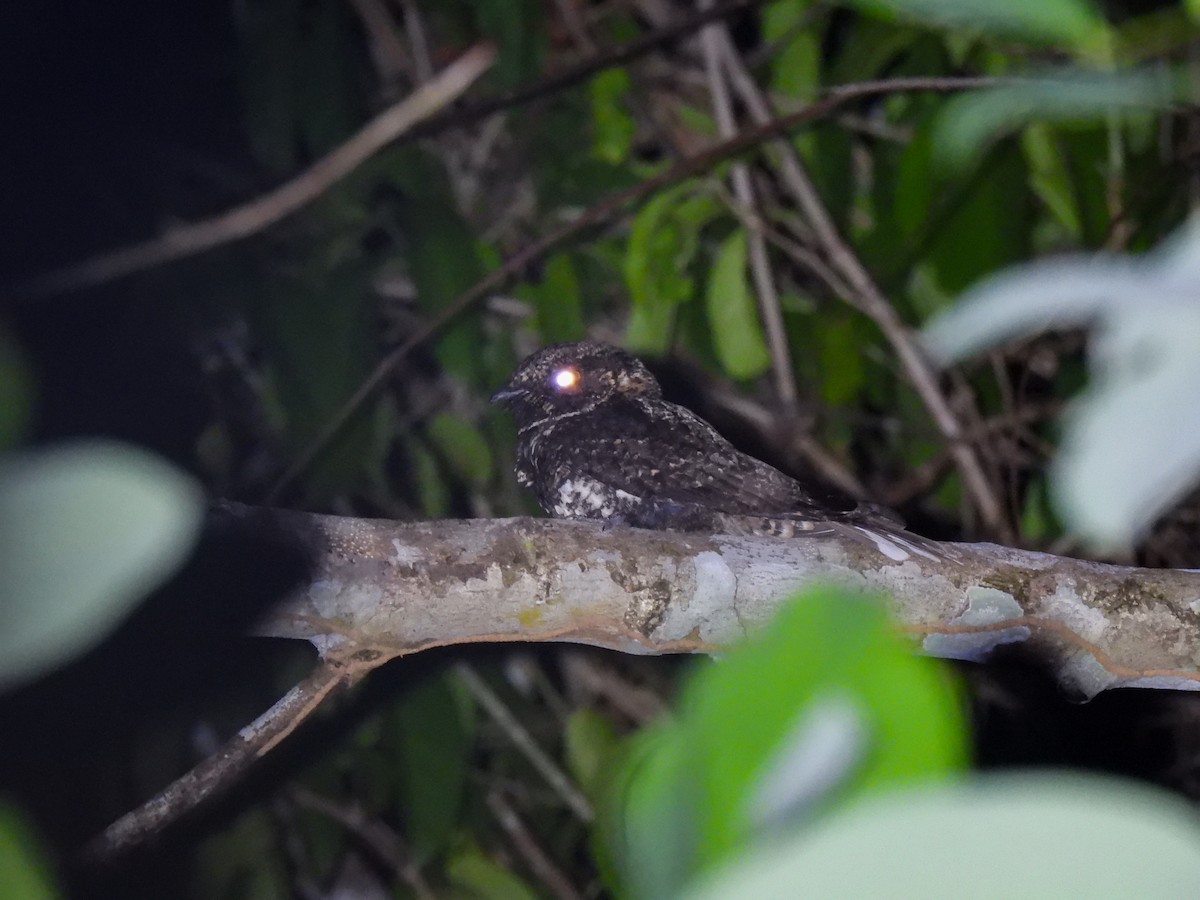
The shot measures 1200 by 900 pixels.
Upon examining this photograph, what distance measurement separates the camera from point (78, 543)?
1.64ft

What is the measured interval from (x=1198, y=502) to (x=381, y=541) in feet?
9.44

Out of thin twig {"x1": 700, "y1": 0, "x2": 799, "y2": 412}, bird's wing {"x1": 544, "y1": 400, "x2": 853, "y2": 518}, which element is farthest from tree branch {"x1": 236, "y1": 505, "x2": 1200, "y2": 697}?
thin twig {"x1": 700, "y1": 0, "x2": 799, "y2": 412}

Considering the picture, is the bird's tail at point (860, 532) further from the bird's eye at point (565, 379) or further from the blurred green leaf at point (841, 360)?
the blurred green leaf at point (841, 360)

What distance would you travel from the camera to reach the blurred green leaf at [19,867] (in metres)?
0.55

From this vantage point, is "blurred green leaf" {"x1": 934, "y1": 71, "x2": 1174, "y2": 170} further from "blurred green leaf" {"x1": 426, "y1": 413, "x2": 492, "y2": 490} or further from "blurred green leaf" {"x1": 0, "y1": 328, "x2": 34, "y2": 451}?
"blurred green leaf" {"x1": 426, "y1": 413, "x2": 492, "y2": 490}

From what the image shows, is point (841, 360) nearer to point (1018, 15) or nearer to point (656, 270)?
point (656, 270)

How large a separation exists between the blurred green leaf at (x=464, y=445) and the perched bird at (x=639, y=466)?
0.61 meters

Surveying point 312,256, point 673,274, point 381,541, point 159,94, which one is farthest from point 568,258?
point 381,541

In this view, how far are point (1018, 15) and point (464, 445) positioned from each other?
2.95 metres

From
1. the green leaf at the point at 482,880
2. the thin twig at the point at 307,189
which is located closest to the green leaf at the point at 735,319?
the green leaf at the point at 482,880

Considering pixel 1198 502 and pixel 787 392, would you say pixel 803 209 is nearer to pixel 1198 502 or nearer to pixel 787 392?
pixel 787 392

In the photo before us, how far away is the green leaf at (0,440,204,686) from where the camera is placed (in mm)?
487

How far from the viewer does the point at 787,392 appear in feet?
11.7

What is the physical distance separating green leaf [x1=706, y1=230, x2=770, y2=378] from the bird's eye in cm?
61
